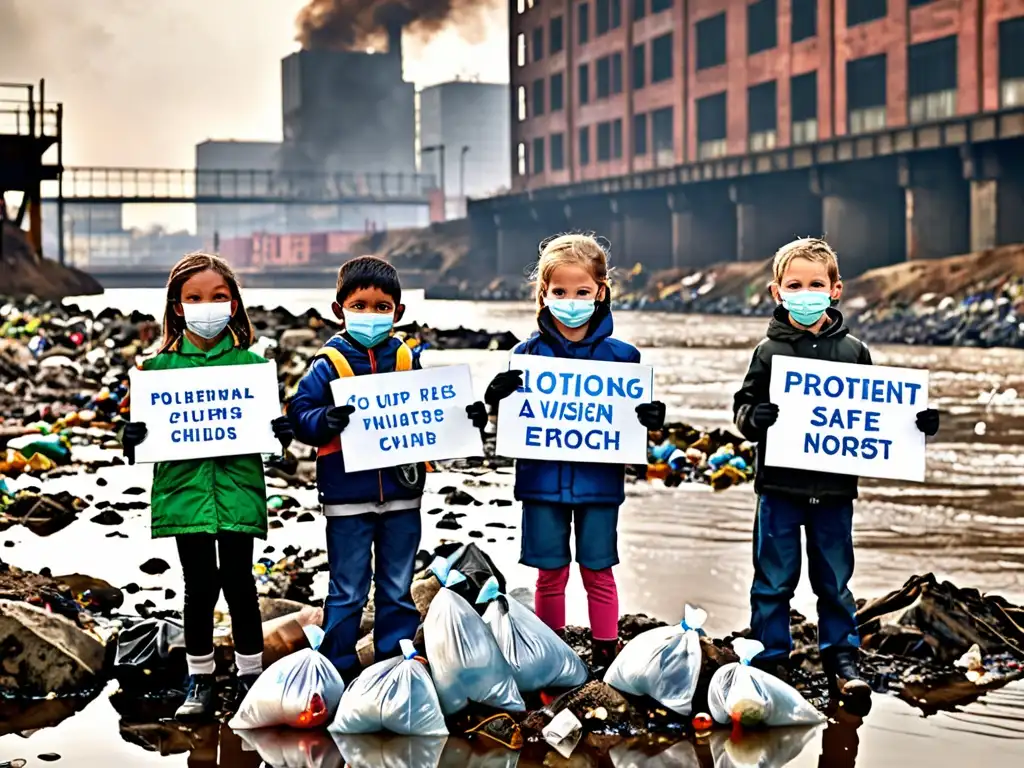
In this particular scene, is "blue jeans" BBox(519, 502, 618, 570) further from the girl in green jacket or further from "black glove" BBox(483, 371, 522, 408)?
the girl in green jacket

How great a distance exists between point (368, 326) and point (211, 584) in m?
1.06

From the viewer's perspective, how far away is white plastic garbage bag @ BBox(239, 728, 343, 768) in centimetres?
461

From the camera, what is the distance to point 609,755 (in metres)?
4.69

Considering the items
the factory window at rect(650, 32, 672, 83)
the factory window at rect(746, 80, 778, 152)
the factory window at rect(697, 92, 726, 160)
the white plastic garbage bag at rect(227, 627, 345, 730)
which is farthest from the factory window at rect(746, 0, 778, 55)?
the white plastic garbage bag at rect(227, 627, 345, 730)

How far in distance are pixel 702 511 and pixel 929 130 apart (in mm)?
29979

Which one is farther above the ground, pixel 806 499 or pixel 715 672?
pixel 806 499

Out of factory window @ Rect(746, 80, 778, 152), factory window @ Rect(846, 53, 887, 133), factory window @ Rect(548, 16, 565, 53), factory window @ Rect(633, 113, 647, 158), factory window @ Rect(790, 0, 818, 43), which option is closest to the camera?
factory window @ Rect(846, 53, 887, 133)

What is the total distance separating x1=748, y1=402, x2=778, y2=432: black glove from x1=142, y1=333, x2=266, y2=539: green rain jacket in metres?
1.76

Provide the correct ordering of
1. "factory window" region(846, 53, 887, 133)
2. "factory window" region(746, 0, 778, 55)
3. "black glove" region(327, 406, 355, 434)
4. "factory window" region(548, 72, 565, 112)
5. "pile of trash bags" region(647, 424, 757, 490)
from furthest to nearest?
"factory window" region(548, 72, 565, 112), "factory window" region(746, 0, 778, 55), "factory window" region(846, 53, 887, 133), "pile of trash bags" region(647, 424, 757, 490), "black glove" region(327, 406, 355, 434)

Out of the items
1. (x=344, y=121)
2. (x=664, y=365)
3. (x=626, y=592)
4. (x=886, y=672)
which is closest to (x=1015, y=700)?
(x=886, y=672)

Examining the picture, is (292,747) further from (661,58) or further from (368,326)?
(661,58)

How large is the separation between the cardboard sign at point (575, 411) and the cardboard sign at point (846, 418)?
500mm

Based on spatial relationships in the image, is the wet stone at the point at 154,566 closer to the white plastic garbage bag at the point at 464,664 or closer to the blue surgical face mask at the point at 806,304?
the white plastic garbage bag at the point at 464,664

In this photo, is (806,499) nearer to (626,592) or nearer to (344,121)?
(626,592)
